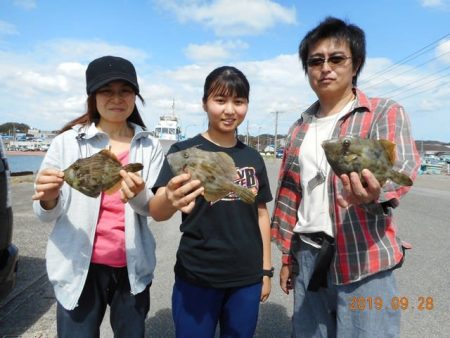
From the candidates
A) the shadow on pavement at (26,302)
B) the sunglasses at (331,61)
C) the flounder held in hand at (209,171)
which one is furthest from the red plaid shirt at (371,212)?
the shadow on pavement at (26,302)

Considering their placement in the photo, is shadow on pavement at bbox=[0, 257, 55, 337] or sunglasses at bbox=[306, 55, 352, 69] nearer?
sunglasses at bbox=[306, 55, 352, 69]

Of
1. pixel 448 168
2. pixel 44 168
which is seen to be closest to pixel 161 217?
pixel 44 168

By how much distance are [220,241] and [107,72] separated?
4.95 ft

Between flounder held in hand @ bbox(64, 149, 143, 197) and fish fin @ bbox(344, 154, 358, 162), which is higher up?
fish fin @ bbox(344, 154, 358, 162)

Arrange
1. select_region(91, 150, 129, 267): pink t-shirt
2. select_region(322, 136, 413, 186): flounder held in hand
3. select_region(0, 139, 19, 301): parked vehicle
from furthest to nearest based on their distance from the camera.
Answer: select_region(0, 139, 19, 301): parked vehicle → select_region(91, 150, 129, 267): pink t-shirt → select_region(322, 136, 413, 186): flounder held in hand

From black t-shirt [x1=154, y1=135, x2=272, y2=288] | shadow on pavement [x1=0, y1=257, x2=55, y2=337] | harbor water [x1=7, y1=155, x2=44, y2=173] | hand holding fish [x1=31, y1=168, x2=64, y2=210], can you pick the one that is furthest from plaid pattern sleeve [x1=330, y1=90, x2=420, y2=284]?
harbor water [x1=7, y1=155, x2=44, y2=173]

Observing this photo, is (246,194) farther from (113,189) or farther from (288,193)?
(113,189)

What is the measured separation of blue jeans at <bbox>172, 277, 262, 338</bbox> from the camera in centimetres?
270

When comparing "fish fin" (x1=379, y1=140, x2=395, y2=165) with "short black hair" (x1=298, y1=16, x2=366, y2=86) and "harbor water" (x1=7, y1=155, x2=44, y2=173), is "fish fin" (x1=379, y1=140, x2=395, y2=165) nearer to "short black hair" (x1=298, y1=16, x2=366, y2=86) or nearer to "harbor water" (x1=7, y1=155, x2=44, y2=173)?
"short black hair" (x1=298, y1=16, x2=366, y2=86)

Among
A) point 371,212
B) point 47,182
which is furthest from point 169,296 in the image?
point 371,212

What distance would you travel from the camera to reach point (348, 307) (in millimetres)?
2357

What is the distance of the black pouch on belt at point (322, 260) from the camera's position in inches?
95.7

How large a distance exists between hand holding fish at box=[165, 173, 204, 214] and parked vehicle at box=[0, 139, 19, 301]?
6.99ft

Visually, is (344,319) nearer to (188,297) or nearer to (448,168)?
(188,297)
